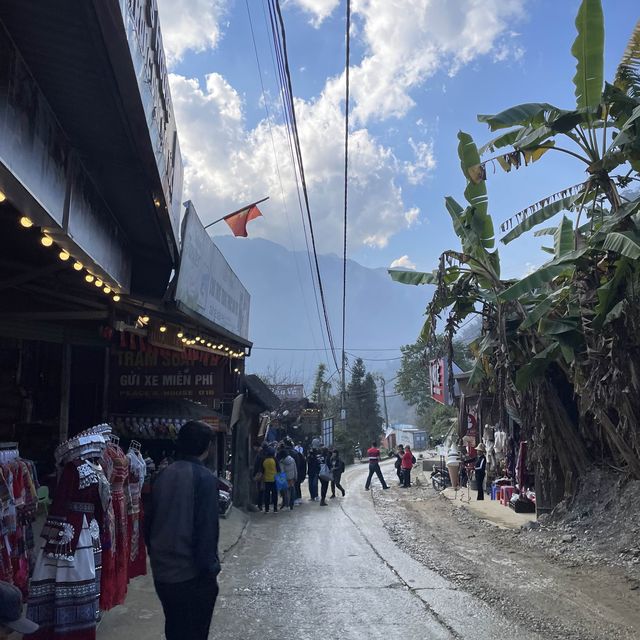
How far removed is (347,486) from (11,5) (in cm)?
2188

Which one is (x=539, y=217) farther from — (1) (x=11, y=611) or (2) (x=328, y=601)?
(1) (x=11, y=611)

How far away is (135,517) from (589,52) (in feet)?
30.9

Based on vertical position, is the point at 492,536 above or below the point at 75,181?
below

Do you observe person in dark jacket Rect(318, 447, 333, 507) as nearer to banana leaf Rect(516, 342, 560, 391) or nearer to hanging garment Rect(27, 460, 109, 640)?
banana leaf Rect(516, 342, 560, 391)

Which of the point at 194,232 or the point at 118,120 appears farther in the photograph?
the point at 194,232

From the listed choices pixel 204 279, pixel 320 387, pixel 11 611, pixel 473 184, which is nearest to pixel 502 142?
pixel 473 184

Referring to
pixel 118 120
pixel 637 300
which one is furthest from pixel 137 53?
pixel 637 300

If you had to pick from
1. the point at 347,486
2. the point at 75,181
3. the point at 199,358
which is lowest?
the point at 347,486

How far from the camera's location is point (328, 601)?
6.64m

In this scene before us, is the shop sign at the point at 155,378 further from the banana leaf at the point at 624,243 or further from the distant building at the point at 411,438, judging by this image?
the distant building at the point at 411,438

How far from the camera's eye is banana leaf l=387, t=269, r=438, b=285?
40.0 ft

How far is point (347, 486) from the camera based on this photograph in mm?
23578

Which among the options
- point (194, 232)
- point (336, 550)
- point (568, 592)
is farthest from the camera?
point (336, 550)

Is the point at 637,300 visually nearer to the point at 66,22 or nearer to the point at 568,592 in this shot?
the point at 568,592
